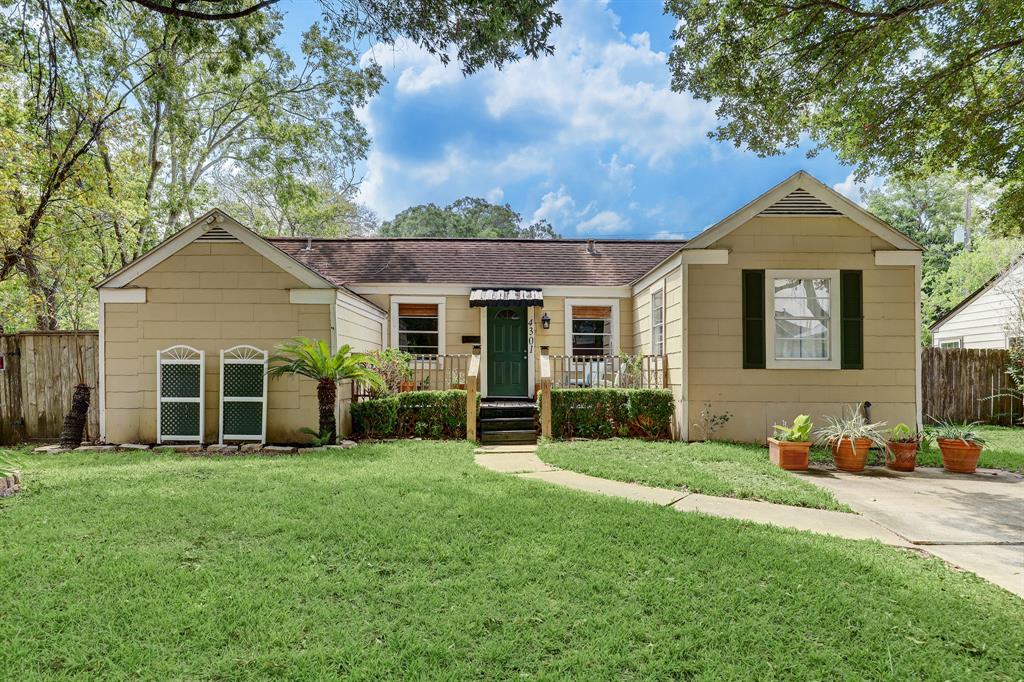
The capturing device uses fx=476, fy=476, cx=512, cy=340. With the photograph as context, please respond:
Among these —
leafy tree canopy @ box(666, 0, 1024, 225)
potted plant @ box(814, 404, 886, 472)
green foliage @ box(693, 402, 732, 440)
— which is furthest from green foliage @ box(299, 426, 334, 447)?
leafy tree canopy @ box(666, 0, 1024, 225)

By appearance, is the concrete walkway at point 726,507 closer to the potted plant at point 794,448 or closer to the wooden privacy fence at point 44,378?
the potted plant at point 794,448

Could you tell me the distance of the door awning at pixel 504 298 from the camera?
10352 millimetres

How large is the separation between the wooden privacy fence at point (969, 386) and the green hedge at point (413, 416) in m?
10.4

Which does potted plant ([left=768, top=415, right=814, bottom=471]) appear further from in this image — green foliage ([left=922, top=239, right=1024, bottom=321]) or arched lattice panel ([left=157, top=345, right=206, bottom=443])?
green foliage ([left=922, top=239, right=1024, bottom=321])

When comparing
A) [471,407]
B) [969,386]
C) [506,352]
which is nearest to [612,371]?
[506,352]

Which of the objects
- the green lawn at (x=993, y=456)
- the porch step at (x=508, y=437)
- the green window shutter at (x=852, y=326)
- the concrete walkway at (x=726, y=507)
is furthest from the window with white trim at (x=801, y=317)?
the porch step at (x=508, y=437)

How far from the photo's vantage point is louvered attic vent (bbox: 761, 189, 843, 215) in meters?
7.84

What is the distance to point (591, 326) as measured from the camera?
11.2 m

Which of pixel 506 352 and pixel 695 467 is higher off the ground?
pixel 506 352

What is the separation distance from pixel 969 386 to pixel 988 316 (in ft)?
11.4

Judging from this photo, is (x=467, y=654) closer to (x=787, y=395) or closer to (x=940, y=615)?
(x=940, y=615)

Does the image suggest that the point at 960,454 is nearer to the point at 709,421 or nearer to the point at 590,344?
the point at 709,421

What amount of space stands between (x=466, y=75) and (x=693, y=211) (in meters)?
134

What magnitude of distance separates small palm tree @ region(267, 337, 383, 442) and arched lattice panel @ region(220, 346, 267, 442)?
0.29m
